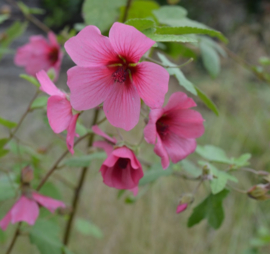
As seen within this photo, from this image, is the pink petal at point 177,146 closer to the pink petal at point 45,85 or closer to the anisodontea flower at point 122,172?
the anisodontea flower at point 122,172

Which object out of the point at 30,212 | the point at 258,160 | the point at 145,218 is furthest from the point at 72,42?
the point at 258,160

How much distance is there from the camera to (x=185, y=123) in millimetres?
492

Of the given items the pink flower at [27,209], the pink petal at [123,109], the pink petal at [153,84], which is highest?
the pink petal at [153,84]

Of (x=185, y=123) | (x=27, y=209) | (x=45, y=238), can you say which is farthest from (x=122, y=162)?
(x=45, y=238)

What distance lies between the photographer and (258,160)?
101 inches

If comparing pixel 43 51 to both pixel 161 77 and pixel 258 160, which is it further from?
pixel 258 160

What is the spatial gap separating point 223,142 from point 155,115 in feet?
8.41

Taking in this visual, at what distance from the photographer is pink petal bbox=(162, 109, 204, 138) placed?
0.48 meters

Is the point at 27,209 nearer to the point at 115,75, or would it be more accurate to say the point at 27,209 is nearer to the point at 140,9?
the point at 115,75

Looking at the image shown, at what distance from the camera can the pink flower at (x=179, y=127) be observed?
1.52ft

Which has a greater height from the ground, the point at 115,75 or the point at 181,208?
the point at 115,75

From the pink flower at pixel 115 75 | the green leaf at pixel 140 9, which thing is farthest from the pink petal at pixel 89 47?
the green leaf at pixel 140 9

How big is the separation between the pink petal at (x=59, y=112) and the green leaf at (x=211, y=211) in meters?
0.29

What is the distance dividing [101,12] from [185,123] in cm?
27
